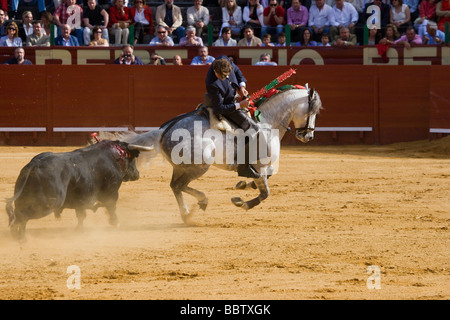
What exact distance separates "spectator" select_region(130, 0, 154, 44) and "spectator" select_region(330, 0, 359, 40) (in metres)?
3.54

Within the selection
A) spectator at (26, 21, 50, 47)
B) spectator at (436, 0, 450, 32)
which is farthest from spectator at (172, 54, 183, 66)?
spectator at (436, 0, 450, 32)

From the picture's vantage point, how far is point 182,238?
8.02 metres

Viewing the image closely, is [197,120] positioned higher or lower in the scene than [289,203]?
higher

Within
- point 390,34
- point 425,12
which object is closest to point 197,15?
point 390,34

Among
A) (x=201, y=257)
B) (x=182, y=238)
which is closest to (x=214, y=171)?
(x=182, y=238)

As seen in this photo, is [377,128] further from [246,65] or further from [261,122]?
[261,122]

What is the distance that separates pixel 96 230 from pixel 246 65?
818 centimetres

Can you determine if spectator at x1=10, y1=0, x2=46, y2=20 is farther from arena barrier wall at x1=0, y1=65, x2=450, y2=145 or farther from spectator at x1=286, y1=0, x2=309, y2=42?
spectator at x1=286, y1=0, x2=309, y2=42

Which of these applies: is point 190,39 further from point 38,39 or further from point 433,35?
point 433,35

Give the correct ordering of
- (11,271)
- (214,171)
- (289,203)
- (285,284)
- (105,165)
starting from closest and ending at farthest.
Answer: (285,284) < (11,271) < (105,165) < (289,203) < (214,171)

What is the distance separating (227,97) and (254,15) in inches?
332

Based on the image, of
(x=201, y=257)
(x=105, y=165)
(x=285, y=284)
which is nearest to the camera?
(x=285, y=284)

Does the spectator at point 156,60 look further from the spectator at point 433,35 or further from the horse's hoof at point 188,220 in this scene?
the horse's hoof at point 188,220

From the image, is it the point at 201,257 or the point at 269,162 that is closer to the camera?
the point at 201,257
